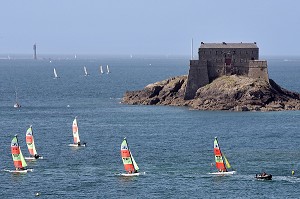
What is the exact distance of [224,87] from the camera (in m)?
177

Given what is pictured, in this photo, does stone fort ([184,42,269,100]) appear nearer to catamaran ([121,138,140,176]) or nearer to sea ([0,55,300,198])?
sea ([0,55,300,198])

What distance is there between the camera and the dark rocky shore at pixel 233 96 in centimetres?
17212

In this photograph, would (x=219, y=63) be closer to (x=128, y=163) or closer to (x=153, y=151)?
(x=153, y=151)

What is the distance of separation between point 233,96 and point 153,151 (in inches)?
1978

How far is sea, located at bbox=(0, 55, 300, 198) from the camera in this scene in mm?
100750

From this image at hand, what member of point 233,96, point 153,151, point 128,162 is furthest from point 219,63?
point 128,162

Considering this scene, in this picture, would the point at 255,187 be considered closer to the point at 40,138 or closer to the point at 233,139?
the point at 233,139

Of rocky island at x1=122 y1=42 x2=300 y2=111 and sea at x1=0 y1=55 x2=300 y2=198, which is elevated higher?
rocky island at x1=122 y1=42 x2=300 y2=111

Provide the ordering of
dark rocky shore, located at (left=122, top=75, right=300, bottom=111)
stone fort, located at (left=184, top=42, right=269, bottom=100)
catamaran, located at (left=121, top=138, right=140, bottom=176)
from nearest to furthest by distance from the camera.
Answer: catamaran, located at (left=121, top=138, right=140, bottom=176)
dark rocky shore, located at (left=122, top=75, right=300, bottom=111)
stone fort, located at (left=184, top=42, right=269, bottom=100)

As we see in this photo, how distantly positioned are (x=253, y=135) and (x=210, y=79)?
43994 mm

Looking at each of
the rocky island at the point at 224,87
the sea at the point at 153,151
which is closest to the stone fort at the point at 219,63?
the rocky island at the point at 224,87

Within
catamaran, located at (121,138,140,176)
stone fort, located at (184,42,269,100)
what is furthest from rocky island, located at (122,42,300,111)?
catamaran, located at (121,138,140,176)

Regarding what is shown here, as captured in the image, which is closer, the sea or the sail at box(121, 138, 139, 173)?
the sea

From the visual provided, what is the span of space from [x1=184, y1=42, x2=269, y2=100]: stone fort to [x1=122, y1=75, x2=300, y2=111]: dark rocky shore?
3069 mm
